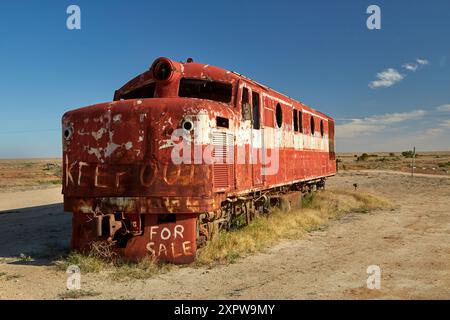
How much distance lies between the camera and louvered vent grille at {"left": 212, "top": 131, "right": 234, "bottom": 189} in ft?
23.4

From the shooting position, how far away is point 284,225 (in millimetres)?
10414

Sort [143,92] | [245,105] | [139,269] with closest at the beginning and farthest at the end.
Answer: [139,269] → [245,105] → [143,92]

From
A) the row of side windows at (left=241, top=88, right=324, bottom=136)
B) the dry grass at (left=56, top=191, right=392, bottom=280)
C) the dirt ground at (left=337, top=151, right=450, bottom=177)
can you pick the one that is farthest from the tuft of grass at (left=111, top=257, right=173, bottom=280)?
the dirt ground at (left=337, top=151, right=450, bottom=177)

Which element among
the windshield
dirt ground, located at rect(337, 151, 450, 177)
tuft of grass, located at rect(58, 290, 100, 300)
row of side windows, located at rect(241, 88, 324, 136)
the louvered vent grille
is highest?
the windshield

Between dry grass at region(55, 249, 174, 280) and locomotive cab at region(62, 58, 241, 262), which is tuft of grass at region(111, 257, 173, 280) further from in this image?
locomotive cab at region(62, 58, 241, 262)

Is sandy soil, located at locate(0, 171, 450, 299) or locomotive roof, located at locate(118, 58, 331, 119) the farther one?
locomotive roof, located at locate(118, 58, 331, 119)

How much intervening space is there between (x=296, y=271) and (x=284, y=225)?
3.71 metres

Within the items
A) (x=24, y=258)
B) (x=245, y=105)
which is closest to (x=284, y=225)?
(x=245, y=105)

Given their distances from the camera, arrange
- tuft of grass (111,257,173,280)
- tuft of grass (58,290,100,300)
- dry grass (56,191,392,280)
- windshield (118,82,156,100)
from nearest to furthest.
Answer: tuft of grass (58,290,100,300) → tuft of grass (111,257,173,280) → dry grass (56,191,392,280) → windshield (118,82,156,100)

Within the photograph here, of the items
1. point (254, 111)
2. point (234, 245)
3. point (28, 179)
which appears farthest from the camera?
point (28, 179)

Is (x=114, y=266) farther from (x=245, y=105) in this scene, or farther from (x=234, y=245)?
(x=245, y=105)

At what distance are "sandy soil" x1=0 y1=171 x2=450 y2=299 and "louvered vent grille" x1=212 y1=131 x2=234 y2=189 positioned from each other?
1382 mm

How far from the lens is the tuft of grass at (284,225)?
7.62 meters
